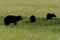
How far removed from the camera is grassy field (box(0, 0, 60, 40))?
44.8 ft

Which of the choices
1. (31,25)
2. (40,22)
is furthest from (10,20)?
(40,22)

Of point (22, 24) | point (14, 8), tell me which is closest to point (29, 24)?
point (22, 24)

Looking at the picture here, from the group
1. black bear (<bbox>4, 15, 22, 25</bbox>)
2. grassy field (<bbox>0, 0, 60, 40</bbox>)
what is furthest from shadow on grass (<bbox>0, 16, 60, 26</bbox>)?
black bear (<bbox>4, 15, 22, 25</bbox>)

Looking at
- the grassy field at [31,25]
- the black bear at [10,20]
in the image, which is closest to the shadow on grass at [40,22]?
the grassy field at [31,25]

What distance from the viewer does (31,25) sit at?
1584 centimetres

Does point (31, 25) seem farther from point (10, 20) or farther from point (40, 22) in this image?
point (10, 20)

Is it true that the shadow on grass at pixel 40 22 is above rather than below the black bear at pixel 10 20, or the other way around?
below

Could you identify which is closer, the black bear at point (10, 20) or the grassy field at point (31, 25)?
the grassy field at point (31, 25)

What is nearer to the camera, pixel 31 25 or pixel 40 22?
pixel 31 25

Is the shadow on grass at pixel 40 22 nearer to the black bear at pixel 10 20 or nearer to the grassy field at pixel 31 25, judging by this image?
the grassy field at pixel 31 25

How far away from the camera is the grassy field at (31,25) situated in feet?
44.8

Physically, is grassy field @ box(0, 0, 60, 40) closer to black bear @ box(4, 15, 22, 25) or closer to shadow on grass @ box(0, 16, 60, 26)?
shadow on grass @ box(0, 16, 60, 26)

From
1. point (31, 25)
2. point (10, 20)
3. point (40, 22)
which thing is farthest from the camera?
point (40, 22)

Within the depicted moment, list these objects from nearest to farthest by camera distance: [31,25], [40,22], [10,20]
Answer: [31,25] → [10,20] → [40,22]
